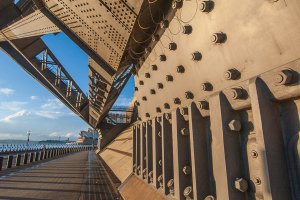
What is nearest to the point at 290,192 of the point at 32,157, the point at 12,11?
the point at 12,11

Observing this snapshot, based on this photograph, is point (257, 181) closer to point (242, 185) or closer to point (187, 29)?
point (242, 185)

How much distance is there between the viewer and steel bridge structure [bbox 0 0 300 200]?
57.1 inches

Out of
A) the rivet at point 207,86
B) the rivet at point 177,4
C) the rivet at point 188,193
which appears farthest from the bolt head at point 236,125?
the rivet at point 177,4

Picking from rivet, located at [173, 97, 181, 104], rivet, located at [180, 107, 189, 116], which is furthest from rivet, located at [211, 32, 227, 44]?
rivet, located at [173, 97, 181, 104]

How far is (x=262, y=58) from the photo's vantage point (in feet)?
5.31

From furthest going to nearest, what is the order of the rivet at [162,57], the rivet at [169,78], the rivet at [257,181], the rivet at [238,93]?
the rivet at [162,57], the rivet at [169,78], the rivet at [238,93], the rivet at [257,181]

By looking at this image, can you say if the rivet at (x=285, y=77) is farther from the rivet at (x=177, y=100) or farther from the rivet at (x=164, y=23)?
the rivet at (x=164, y=23)

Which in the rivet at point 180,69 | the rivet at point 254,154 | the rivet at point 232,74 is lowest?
the rivet at point 254,154

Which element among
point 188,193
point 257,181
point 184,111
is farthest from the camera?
point 184,111

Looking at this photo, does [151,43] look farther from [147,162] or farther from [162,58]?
[147,162]

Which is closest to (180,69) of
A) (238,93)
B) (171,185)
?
(238,93)

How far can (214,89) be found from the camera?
218 centimetres

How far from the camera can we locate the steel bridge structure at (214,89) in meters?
1.45

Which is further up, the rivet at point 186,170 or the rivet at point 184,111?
the rivet at point 184,111
